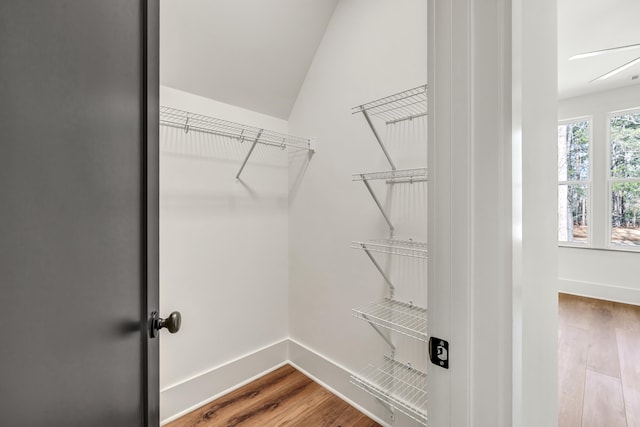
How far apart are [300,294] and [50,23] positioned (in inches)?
83.3

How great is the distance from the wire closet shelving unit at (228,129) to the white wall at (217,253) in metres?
0.05

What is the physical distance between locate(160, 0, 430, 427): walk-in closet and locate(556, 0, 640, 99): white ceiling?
5.57 ft

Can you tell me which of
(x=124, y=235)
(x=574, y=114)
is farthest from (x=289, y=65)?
(x=574, y=114)

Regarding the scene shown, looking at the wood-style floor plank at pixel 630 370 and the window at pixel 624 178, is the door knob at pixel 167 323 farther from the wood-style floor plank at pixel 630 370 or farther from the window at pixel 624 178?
the window at pixel 624 178

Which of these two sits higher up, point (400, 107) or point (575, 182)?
point (400, 107)

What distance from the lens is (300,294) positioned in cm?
226

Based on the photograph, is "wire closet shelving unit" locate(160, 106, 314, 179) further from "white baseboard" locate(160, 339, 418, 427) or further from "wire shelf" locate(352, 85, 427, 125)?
"white baseboard" locate(160, 339, 418, 427)

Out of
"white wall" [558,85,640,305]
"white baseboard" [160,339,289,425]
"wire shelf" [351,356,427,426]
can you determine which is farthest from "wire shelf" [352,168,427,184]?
"white wall" [558,85,640,305]

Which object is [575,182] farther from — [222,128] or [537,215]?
[222,128]

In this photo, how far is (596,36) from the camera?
2531mm

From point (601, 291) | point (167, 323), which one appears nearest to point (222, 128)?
point (167, 323)

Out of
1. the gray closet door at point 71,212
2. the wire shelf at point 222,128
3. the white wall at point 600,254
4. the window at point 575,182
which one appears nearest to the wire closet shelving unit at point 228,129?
the wire shelf at point 222,128

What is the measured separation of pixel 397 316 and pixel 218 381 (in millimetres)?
1306

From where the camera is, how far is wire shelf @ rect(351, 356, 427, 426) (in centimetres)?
136
